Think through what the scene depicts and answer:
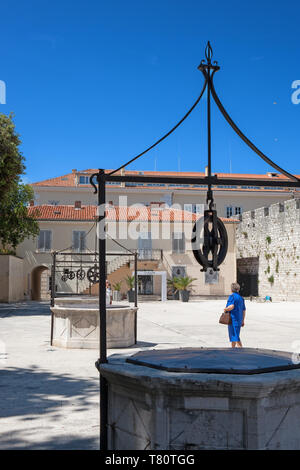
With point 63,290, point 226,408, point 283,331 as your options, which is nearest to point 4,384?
point 226,408

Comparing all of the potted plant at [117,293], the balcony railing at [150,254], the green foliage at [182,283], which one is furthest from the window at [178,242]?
the potted plant at [117,293]

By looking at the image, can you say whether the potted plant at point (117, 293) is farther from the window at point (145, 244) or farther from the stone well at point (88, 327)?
the stone well at point (88, 327)

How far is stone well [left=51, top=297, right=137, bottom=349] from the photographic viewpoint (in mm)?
10180

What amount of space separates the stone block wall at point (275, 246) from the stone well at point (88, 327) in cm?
2298

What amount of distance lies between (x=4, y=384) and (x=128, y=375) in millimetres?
4248

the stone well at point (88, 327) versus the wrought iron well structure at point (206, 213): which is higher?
the wrought iron well structure at point (206, 213)

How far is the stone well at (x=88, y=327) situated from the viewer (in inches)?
401

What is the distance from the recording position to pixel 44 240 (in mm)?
37594

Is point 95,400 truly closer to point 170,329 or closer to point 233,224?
point 170,329

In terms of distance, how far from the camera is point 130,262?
36.7 meters

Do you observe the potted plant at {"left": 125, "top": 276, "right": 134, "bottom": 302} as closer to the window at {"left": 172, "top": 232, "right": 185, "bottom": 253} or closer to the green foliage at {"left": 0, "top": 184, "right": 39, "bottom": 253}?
the window at {"left": 172, "top": 232, "right": 185, "bottom": 253}

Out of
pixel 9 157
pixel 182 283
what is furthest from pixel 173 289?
pixel 9 157

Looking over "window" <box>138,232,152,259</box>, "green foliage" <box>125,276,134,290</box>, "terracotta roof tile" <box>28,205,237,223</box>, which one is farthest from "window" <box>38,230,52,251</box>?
"window" <box>138,232,152,259</box>

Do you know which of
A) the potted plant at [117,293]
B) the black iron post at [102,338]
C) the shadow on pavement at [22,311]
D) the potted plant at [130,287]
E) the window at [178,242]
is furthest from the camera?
the window at [178,242]
